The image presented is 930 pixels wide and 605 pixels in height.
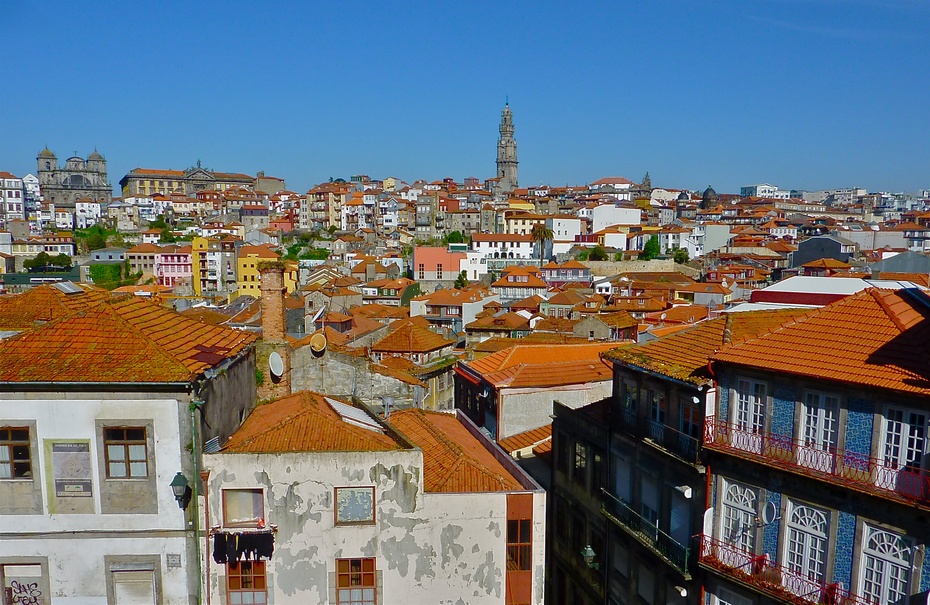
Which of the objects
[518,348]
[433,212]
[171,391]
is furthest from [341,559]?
[433,212]

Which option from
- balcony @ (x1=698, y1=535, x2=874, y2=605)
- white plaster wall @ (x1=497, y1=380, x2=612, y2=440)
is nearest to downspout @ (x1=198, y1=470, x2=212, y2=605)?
balcony @ (x1=698, y1=535, x2=874, y2=605)

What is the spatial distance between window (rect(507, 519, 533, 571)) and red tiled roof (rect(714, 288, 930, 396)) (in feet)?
17.6

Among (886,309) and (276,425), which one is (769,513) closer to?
(886,309)

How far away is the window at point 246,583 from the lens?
1205 cm

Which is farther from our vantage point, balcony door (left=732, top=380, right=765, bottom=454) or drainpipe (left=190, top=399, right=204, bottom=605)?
balcony door (left=732, top=380, right=765, bottom=454)

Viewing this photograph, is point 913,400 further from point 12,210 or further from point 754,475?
point 12,210

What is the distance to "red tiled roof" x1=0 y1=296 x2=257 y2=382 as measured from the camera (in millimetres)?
11188

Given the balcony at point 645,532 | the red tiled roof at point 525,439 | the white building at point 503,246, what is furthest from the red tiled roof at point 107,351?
the white building at point 503,246

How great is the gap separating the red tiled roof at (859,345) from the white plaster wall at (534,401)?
1009cm

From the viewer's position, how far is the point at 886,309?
12.5 m

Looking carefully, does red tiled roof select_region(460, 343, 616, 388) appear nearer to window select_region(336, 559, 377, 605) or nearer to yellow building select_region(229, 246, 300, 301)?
window select_region(336, 559, 377, 605)

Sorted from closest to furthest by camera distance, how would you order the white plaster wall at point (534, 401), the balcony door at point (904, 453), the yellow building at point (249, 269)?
1. the balcony door at point (904, 453)
2. the white plaster wall at point (534, 401)
3. the yellow building at point (249, 269)

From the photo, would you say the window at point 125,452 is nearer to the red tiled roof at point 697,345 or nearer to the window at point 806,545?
the red tiled roof at point 697,345

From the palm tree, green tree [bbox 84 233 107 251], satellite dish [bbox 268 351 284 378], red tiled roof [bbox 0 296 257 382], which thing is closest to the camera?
red tiled roof [bbox 0 296 257 382]
